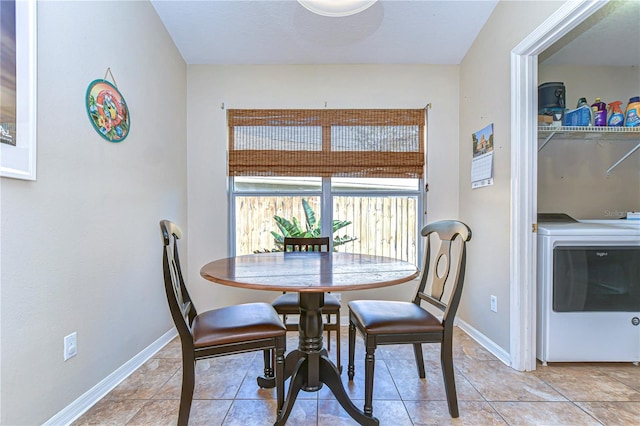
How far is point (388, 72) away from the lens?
2.75 metres

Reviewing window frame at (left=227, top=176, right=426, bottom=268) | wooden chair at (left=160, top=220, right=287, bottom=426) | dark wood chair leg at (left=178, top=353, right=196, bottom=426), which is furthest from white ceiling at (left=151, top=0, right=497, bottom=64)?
dark wood chair leg at (left=178, top=353, right=196, bottom=426)

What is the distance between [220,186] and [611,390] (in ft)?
10.3

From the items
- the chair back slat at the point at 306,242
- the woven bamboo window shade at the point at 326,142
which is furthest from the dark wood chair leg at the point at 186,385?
the woven bamboo window shade at the point at 326,142

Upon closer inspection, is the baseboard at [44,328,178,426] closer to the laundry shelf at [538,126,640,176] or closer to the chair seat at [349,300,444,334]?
the chair seat at [349,300,444,334]

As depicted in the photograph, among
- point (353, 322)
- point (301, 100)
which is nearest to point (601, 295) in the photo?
point (353, 322)

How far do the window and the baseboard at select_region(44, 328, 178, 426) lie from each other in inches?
42.2

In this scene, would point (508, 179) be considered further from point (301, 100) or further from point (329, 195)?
point (301, 100)

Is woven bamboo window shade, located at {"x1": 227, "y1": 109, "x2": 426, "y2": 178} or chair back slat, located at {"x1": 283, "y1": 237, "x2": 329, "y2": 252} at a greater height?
woven bamboo window shade, located at {"x1": 227, "y1": 109, "x2": 426, "y2": 178}

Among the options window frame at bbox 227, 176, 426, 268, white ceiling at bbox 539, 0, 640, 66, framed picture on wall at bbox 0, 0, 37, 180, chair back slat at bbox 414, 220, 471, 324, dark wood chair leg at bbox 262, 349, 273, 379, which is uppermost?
white ceiling at bbox 539, 0, 640, 66

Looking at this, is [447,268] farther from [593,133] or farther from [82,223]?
[82,223]

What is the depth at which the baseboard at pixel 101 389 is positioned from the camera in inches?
54.6

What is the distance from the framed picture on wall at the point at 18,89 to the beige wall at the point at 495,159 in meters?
2.60

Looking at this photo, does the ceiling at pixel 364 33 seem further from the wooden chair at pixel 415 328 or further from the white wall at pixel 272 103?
the wooden chair at pixel 415 328

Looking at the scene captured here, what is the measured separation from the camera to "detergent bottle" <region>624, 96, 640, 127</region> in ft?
6.72
